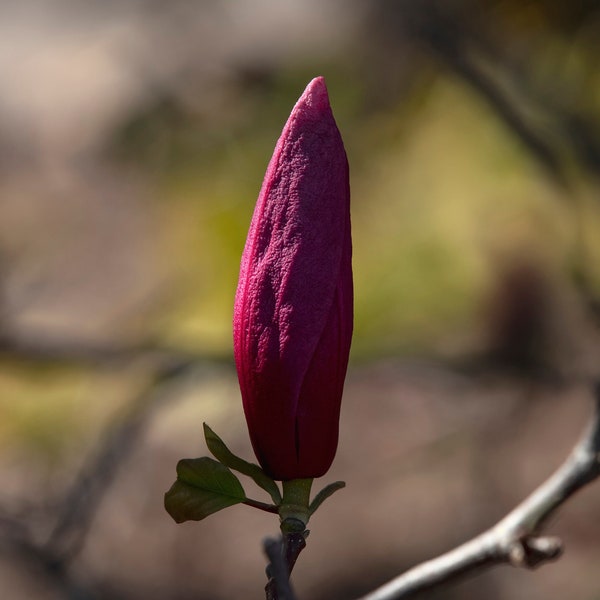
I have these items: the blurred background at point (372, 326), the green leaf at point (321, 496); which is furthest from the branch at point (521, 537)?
the blurred background at point (372, 326)

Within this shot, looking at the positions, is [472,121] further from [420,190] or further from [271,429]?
[271,429]

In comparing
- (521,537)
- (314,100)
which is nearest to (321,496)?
(521,537)

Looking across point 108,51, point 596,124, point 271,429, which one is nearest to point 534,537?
point 271,429

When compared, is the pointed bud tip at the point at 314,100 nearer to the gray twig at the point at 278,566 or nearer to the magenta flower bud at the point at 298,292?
the magenta flower bud at the point at 298,292

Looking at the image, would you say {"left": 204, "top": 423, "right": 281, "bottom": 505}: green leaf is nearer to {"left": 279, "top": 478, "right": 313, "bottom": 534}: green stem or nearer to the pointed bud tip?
{"left": 279, "top": 478, "right": 313, "bottom": 534}: green stem

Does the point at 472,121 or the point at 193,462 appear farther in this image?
the point at 472,121

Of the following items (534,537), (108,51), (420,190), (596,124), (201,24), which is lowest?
(534,537)

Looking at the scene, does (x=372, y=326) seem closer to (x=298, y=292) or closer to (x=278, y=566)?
(x=298, y=292)
